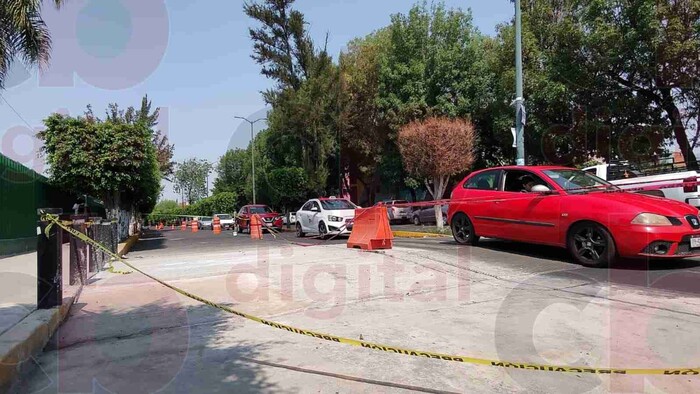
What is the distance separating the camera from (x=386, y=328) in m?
5.20

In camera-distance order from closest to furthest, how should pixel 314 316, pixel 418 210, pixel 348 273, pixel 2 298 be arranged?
pixel 314 316 → pixel 2 298 → pixel 348 273 → pixel 418 210

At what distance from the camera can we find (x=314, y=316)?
5.75m

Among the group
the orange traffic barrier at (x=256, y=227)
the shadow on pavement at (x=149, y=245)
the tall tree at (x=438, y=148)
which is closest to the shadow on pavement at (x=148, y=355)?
the shadow on pavement at (x=149, y=245)

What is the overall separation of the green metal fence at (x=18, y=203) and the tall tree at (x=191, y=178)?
8188cm

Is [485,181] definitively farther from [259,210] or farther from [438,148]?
[259,210]

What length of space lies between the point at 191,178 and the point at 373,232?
9341 cm

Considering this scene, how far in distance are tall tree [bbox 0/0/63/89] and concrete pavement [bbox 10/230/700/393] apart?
6919 mm

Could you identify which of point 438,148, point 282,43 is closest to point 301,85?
point 282,43

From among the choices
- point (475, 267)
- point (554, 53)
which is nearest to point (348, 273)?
point (475, 267)

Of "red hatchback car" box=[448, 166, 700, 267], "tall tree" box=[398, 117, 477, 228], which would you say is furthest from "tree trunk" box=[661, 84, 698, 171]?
"red hatchback car" box=[448, 166, 700, 267]

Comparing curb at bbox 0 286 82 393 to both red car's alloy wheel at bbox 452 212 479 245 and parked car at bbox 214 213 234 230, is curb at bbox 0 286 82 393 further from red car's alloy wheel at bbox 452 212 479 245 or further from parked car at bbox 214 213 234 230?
parked car at bbox 214 213 234 230

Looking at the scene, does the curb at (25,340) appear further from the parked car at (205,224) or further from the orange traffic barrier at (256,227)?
the parked car at (205,224)

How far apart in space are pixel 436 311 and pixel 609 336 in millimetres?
1764

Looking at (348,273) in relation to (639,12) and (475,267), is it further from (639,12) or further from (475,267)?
(639,12)
